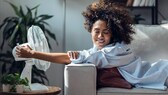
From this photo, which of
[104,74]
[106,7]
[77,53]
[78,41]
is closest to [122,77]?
[104,74]

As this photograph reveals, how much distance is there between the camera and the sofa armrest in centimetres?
216

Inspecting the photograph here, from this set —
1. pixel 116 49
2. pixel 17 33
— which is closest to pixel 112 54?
pixel 116 49

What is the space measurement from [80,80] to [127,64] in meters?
0.40

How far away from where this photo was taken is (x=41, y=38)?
96.7 inches

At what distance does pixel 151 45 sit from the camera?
2889 mm

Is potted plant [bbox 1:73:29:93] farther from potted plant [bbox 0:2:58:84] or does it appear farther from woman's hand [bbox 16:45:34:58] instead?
potted plant [bbox 0:2:58:84]

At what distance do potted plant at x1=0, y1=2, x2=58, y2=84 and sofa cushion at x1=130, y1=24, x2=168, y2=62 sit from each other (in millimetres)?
925

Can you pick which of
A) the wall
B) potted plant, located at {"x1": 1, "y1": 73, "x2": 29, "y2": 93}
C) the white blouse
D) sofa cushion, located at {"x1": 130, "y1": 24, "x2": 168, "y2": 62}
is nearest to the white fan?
potted plant, located at {"x1": 1, "y1": 73, "x2": 29, "y2": 93}

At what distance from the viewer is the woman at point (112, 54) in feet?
7.57

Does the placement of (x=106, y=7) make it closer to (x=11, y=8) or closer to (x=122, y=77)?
(x=122, y=77)

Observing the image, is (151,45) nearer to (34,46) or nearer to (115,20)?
(115,20)

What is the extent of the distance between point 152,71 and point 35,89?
2.54 ft

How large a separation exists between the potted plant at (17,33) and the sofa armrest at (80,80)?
1211mm

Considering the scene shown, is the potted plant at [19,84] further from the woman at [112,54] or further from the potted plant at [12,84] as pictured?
the woman at [112,54]
